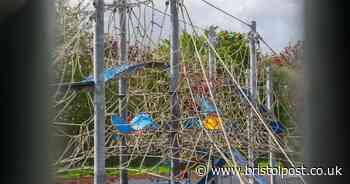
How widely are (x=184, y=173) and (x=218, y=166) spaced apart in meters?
0.27

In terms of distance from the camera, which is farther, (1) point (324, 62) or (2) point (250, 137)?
(2) point (250, 137)

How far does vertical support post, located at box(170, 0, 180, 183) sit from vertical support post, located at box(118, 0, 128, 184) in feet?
1.12

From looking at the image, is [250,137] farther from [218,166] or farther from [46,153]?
[46,153]

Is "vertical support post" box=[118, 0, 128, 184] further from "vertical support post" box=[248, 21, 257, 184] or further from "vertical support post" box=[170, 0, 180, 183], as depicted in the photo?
"vertical support post" box=[248, 21, 257, 184]

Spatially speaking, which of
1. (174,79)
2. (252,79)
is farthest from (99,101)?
(252,79)

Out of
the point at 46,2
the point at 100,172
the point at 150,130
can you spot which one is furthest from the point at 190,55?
the point at 46,2

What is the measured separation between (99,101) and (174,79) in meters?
1.00

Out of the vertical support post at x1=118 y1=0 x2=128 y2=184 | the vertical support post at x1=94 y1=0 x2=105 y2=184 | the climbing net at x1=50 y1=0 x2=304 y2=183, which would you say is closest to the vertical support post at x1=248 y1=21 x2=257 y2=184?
the climbing net at x1=50 y1=0 x2=304 y2=183

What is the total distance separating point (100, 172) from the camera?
238 cm

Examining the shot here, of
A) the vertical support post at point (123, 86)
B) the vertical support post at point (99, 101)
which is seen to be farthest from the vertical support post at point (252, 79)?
the vertical support post at point (99, 101)

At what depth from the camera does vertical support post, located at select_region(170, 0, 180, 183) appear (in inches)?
130

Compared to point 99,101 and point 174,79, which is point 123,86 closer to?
point 174,79

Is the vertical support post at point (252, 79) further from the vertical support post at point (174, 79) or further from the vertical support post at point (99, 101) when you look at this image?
the vertical support post at point (99, 101)

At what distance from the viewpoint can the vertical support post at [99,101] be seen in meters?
Result: 2.36
